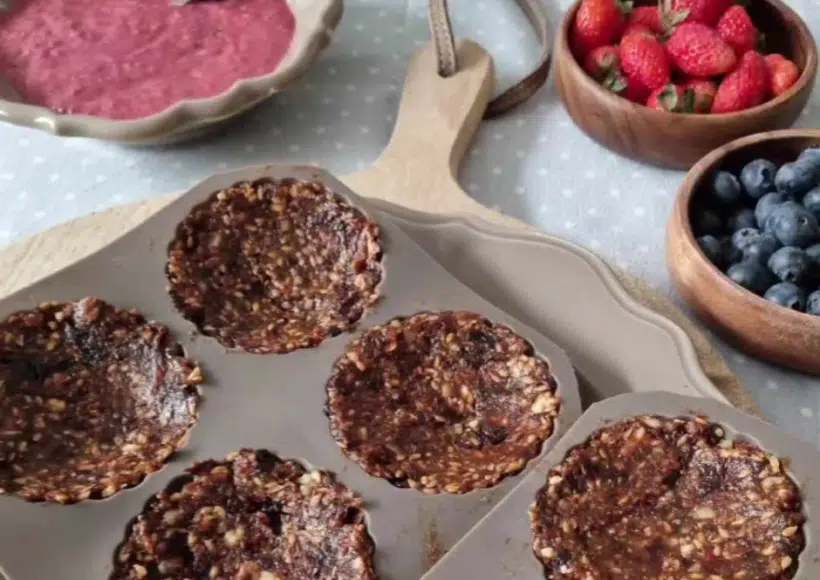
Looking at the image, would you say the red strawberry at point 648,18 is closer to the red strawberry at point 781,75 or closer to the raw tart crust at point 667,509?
the red strawberry at point 781,75

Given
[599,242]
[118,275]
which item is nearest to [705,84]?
[599,242]

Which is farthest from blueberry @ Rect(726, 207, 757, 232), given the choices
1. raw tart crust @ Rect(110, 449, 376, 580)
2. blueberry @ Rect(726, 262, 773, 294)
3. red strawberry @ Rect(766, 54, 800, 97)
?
raw tart crust @ Rect(110, 449, 376, 580)

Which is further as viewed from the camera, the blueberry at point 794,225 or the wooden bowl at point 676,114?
the wooden bowl at point 676,114

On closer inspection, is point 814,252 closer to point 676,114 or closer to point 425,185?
point 676,114

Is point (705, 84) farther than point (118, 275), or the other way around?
point (705, 84)

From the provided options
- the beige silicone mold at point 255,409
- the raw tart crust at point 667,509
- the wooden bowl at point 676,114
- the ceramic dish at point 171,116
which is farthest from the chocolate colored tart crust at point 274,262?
the wooden bowl at point 676,114

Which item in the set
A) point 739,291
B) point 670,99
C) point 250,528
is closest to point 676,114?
point 670,99

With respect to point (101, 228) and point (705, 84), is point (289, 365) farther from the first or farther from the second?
point (705, 84)
